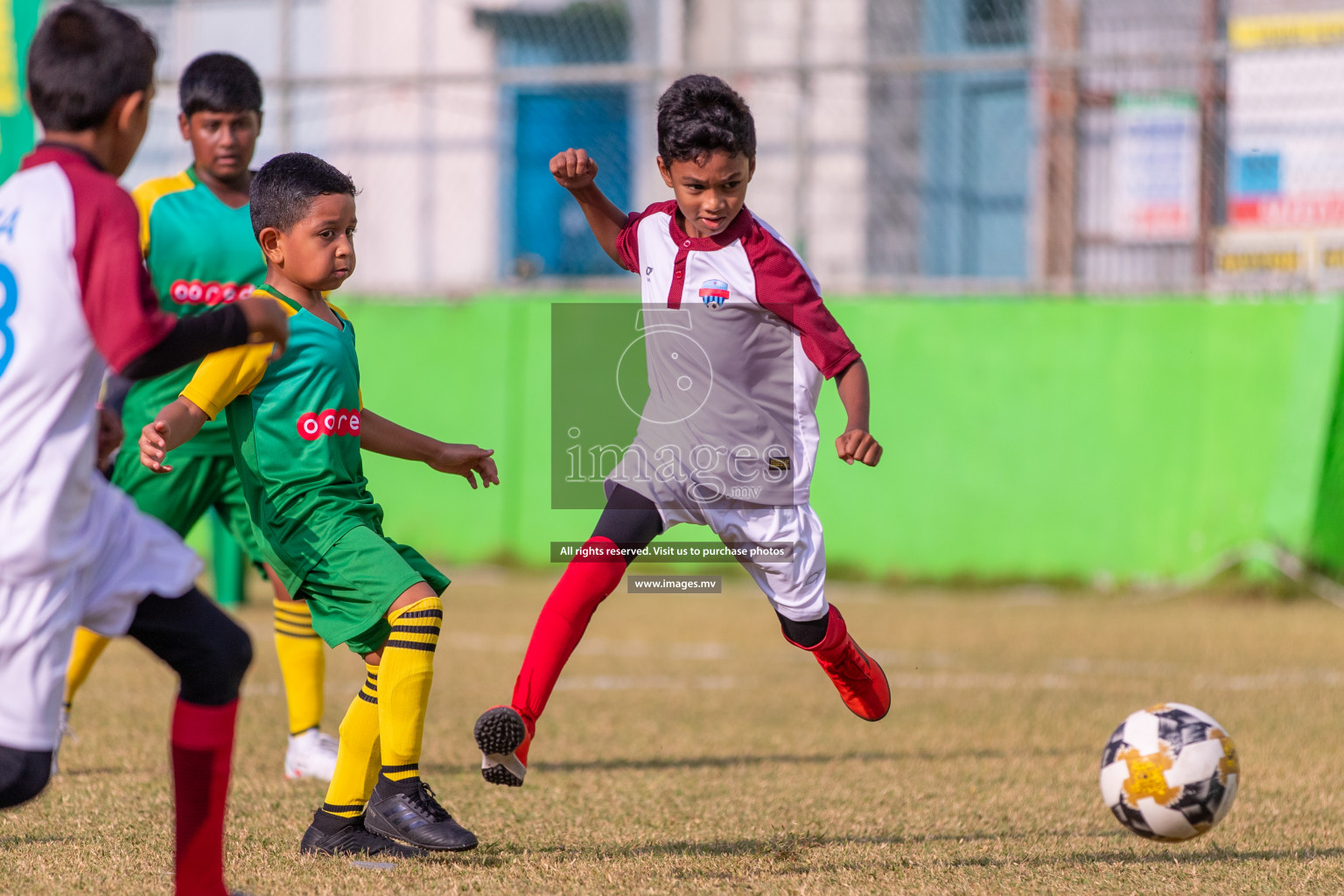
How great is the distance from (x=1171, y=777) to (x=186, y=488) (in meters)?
3.05

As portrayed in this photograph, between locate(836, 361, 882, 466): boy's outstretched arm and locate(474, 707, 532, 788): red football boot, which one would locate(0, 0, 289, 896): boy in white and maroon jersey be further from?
locate(836, 361, 882, 466): boy's outstretched arm

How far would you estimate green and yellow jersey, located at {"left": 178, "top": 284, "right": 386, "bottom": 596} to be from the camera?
359 cm

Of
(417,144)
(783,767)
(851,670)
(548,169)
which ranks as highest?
(417,144)

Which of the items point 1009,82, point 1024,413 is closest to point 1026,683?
point 1024,413

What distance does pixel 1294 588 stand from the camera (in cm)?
940

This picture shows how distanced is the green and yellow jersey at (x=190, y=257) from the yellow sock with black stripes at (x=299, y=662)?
0.80m

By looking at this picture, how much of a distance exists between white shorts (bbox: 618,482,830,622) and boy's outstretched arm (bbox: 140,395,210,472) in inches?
46.5

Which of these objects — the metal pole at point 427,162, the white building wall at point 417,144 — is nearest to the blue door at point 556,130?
the white building wall at point 417,144

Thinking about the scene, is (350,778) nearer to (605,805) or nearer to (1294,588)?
(605,805)

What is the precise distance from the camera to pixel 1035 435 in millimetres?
10156

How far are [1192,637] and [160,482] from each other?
553 cm

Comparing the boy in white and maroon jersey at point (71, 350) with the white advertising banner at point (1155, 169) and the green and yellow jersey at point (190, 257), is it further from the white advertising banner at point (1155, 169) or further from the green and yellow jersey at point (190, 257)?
the white advertising banner at point (1155, 169)

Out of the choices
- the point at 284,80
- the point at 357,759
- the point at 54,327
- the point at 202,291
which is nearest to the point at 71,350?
the point at 54,327

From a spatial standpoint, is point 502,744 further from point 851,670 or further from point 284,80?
point 284,80
